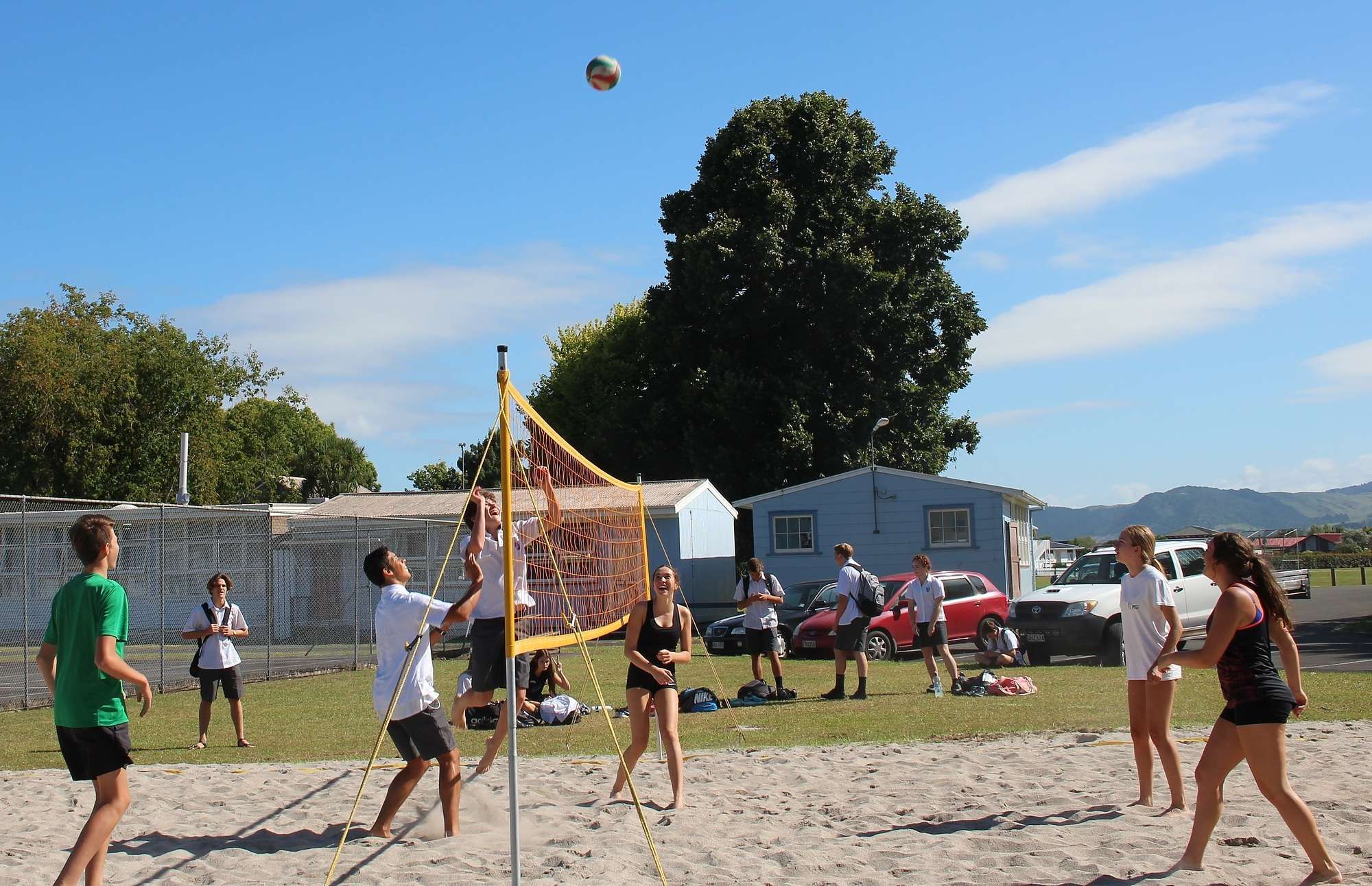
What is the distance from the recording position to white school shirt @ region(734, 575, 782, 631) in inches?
590

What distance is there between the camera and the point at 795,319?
38.6 metres

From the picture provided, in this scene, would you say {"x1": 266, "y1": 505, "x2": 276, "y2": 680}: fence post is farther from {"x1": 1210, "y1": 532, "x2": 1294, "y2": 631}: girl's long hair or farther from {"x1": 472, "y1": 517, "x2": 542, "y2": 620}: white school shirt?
{"x1": 1210, "y1": 532, "x2": 1294, "y2": 631}: girl's long hair

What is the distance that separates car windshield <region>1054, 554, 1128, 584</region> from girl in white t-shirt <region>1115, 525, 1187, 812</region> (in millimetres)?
12980

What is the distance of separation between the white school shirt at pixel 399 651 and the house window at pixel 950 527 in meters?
25.4

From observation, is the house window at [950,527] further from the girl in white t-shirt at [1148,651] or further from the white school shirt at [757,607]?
the girl in white t-shirt at [1148,651]

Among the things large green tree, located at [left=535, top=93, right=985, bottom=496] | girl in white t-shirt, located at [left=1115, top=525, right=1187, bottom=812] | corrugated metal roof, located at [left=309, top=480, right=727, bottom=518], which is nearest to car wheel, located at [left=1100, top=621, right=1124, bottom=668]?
corrugated metal roof, located at [left=309, top=480, right=727, bottom=518]

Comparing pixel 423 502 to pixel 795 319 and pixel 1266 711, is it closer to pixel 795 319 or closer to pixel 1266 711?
pixel 795 319

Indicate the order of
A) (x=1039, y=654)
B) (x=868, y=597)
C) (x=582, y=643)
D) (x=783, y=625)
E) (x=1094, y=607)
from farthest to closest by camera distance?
(x=783, y=625) < (x=1039, y=654) < (x=1094, y=607) < (x=868, y=597) < (x=582, y=643)

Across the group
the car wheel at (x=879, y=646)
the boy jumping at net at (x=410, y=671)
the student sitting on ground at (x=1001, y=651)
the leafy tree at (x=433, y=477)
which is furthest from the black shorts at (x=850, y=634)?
the leafy tree at (x=433, y=477)

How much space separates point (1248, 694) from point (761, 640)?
948 centimetres

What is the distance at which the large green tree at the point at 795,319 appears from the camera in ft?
123

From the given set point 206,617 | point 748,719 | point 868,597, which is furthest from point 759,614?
point 206,617

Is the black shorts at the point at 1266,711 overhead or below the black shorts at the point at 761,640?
overhead

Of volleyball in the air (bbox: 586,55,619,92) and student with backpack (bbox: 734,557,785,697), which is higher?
volleyball in the air (bbox: 586,55,619,92)
